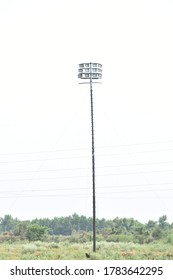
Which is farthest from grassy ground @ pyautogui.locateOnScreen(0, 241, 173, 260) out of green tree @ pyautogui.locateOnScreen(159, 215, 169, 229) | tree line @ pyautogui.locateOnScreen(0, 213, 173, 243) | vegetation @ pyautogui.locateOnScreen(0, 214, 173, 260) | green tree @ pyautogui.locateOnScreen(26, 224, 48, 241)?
green tree @ pyautogui.locateOnScreen(159, 215, 169, 229)

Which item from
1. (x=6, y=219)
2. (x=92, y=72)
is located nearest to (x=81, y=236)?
(x=92, y=72)

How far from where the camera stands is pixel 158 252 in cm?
3988

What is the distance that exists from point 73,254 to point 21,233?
87.1ft

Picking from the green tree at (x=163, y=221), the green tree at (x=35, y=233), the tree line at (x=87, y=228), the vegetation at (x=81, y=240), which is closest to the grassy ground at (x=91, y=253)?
the vegetation at (x=81, y=240)

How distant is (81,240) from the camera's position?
5462 centimetres

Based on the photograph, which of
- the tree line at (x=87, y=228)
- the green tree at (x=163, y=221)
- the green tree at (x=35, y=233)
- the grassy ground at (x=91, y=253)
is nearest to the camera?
the grassy ground at (x=91, y=253)

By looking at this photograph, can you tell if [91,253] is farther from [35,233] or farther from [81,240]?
[35,233]

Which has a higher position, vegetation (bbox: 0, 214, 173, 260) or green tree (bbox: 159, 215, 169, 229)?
green tree (bbox: 159, 215, 169, 229)

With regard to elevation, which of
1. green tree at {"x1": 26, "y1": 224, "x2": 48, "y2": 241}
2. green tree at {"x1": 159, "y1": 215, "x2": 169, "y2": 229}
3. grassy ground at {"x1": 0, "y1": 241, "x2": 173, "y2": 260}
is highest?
green tree at {"x1": 159, "y1": 215, "x2": 169, "y2": 229}

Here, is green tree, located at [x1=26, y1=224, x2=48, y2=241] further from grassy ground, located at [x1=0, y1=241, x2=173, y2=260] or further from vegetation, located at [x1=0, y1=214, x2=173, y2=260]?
grassy ground, located at [x1=0, y1=241, x2=173, y2=260]

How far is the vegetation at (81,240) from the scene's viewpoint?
1516 inches

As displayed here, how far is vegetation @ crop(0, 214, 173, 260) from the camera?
3850cm

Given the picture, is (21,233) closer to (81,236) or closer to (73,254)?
(81,236)

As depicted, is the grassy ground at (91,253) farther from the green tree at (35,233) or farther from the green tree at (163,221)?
the green tree at (163,221)
